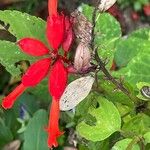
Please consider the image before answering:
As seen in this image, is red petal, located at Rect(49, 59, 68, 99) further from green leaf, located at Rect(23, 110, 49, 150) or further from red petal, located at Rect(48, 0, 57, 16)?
green leaf, located at Rect(23, 110, 49, 150)

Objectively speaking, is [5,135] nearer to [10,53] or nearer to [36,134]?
[36,134]

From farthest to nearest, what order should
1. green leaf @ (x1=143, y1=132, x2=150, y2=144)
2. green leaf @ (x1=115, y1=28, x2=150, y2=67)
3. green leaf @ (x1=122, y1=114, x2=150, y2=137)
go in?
green leaf @ (x1=115, y1=28, x2=150, y2=67)
green leaf @ (x1=122, y1=114, x2=150, y2=137)
green leaf @ (x1=143, y1=132, x2=150, y2=144)

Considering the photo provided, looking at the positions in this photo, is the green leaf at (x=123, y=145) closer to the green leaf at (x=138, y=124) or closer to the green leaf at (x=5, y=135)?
the green leaf at (x=138, y=124)

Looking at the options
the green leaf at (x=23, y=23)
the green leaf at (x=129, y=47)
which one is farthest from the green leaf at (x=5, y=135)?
the green leaf at (x=23, y=23)

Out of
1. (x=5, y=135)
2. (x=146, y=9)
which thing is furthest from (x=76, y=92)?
(x=146, y=9)

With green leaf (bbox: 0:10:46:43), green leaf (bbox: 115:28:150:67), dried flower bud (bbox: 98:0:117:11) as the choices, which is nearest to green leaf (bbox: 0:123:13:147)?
green leaf (bbox: 115:28:150:67)

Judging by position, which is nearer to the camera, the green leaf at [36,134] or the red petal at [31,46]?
the red petal at [31,46]
